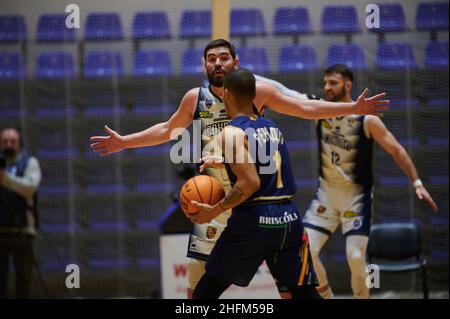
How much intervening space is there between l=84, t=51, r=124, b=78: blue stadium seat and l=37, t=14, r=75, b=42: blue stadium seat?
0.36 m

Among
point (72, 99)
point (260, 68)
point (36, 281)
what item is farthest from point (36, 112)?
point (260, 68)

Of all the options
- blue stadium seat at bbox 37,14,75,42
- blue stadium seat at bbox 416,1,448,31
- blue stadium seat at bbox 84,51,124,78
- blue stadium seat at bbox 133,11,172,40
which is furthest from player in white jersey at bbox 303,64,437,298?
blue stadium seat at bbox 37,14,75,42

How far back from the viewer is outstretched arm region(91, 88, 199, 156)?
6062 mm

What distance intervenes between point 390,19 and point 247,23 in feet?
5.95

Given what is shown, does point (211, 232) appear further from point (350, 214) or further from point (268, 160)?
point (350, 214)

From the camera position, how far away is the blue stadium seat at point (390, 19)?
391 inches

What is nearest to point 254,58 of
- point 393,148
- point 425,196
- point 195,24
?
point 195,24

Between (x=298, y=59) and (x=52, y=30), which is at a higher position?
(x=52, y=30)

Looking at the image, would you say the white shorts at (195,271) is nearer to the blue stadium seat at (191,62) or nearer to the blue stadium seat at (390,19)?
the blue stadium seat at (191,62)

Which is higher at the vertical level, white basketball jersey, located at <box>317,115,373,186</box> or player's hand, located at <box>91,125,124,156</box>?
player's hand, located at <box>91,125,124,156</box>

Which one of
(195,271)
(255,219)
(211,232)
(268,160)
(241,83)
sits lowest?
(195,271)

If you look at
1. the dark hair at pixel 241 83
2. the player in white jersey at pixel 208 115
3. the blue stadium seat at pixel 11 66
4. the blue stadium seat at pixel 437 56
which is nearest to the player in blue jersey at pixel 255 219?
the dark hair at pixel 241 83

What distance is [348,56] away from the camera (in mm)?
10031

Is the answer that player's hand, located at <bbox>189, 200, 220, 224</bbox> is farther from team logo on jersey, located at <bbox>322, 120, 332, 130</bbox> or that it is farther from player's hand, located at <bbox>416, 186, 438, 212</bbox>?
team logo on jersey, located at <bbox>322, 120, 332, 130</bbox>
